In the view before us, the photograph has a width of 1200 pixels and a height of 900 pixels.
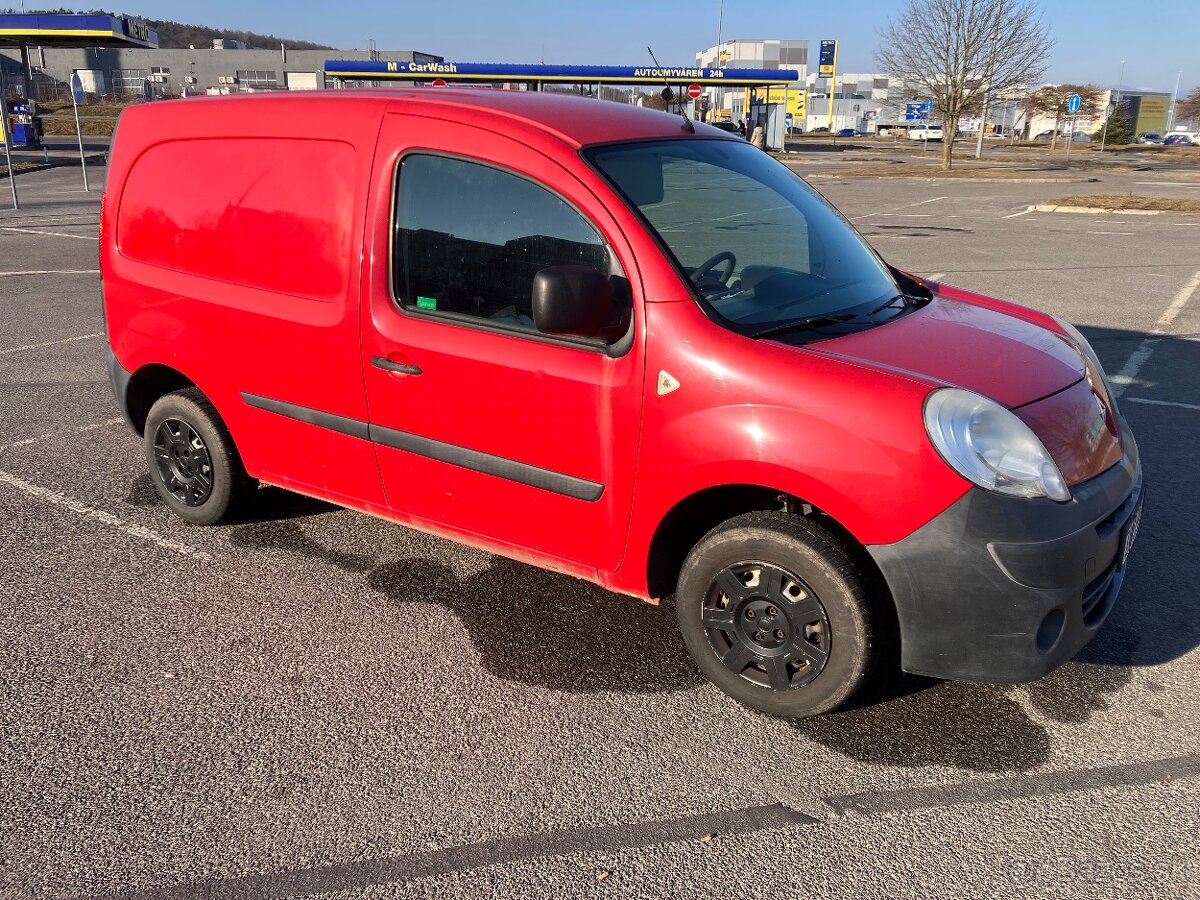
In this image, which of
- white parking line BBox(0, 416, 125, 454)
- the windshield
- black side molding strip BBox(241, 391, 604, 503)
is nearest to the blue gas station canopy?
white parking line BBox(0, 416, 125, 454)

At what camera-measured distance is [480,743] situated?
303 centimetres

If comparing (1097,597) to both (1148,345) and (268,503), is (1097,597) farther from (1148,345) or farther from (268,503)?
(1148,345)

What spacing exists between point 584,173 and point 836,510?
1.37 meters

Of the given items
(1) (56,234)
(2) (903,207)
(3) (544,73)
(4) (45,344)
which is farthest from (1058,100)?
(4) (45,344)

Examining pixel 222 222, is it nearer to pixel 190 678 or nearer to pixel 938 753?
pixel 190 678

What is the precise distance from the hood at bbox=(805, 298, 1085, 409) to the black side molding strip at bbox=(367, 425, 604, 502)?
2.93 feet

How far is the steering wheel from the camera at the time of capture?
3244mm

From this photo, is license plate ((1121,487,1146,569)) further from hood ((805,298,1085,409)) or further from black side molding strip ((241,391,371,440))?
black side molding strip ((241,391,371,440))

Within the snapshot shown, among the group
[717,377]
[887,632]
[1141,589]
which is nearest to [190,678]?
[717,377]

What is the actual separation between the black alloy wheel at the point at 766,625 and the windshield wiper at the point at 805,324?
73cm

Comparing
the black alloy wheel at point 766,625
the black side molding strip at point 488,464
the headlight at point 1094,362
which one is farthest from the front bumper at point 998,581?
the black side molding strip at point 488,464

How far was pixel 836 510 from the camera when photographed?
112 inches

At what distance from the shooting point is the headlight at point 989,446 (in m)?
2.75

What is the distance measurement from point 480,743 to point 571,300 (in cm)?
138
